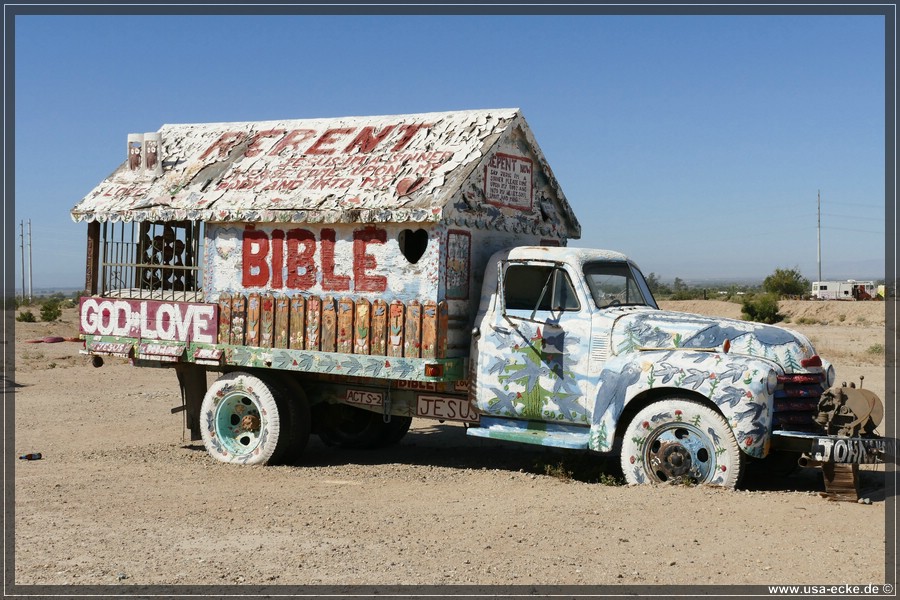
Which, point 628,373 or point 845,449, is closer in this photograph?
point 845,449

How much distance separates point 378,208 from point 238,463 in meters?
3.31

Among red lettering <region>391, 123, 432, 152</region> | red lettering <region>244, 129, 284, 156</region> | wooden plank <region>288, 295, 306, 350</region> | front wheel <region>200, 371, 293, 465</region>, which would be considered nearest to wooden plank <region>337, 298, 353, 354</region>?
wooden plank <region>288, 295, 306, 350</region>

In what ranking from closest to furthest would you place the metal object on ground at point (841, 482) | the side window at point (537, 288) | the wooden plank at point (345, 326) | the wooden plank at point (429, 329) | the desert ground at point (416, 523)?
the desert ground at point (416, 523) < the metal object on ground at point (841, 482) < the side window at point (537, 288) < the wooden plank at point (429, 329) < the wooden plank at point (345, 326)

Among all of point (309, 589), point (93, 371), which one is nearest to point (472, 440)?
point (309, 589)

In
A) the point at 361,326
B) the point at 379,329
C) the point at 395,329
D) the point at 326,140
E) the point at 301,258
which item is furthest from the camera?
the point at 326,140

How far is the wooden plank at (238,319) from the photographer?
1040cm

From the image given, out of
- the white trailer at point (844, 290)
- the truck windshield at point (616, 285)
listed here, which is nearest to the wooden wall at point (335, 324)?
the truck windshield at point (616, 285)

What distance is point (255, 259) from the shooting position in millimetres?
10359

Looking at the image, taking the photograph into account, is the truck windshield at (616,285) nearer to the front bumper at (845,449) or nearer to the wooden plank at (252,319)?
the front bumper at (845,449)

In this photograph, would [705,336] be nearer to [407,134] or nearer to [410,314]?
[410,314]

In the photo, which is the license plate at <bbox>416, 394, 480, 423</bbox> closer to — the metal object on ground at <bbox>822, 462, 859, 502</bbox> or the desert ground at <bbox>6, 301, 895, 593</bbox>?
the desert ground at <bbox>6, 301, 895, 593</bbox>

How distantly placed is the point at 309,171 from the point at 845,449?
20.5ft

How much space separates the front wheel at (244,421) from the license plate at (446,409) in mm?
1538

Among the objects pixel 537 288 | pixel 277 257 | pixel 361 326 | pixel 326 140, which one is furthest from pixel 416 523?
pixel 326 140
